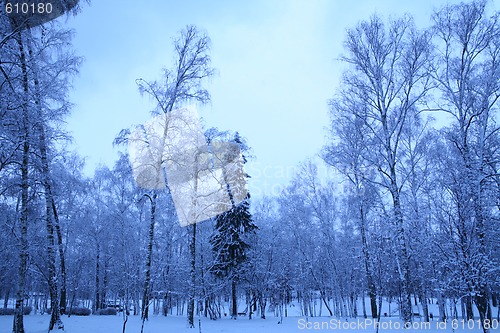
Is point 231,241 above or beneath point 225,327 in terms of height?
above

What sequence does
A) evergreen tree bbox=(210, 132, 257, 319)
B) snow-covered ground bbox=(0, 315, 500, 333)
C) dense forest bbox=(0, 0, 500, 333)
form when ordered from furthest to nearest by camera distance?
1. evergreen tree bbox=(210, 132, 257, 319)
2. snow-covered ground bbox=(0, 315, 500, 333)
3. dense forest bbox=(0, 0, 500, 333)

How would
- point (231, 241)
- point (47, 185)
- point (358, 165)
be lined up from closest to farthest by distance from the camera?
point (47, 185) < point (358, 165) < point (231, 241)

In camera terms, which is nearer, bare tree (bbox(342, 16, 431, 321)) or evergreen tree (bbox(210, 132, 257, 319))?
bare tree (bbox(342, 16, 431, 321))

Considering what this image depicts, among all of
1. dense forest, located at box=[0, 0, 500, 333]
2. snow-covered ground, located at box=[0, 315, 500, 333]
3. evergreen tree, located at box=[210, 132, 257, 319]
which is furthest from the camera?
evergreen tree, located at box=[210, 132, 257, 319]

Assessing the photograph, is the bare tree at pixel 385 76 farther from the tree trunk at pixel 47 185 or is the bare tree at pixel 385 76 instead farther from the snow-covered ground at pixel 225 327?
the tree trunk at pixel 47 185

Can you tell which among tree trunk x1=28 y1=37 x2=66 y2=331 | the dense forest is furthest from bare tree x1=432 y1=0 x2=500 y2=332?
tree trunk x1=28 y1=37 x2=66 y2=331

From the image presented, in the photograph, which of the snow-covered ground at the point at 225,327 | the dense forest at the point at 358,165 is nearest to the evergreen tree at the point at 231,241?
the dense forest at the point at 358,165

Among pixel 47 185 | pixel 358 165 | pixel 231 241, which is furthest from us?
pixel 231 241

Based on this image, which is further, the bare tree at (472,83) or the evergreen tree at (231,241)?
the evergreen tree at (231,241)

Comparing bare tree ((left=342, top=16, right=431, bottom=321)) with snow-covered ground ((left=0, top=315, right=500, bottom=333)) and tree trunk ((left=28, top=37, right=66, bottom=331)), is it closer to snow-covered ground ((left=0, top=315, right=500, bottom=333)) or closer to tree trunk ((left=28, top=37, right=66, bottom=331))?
snow-covered ground ((left=0, top=315, right=500, bottom=333))

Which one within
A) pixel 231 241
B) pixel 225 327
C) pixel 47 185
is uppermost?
pixel 47 185

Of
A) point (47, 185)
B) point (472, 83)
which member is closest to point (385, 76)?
point (472, 83)

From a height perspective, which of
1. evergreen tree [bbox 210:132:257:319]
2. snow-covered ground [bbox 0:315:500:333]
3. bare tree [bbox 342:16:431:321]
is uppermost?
bare tree [bbox 342:16:431:321]

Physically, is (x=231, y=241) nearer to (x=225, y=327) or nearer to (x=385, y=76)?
(x=225, y=327)
